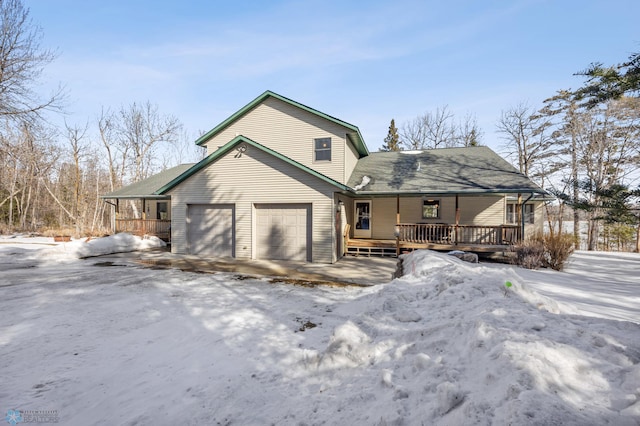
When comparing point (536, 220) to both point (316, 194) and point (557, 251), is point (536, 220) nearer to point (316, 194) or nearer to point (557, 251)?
point (557, 251)

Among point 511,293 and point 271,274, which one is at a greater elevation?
point 511,293

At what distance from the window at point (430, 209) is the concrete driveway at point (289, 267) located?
163 inches

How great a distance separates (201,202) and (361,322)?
1082cm

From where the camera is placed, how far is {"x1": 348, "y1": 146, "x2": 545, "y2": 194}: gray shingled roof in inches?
496

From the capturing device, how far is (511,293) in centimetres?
496

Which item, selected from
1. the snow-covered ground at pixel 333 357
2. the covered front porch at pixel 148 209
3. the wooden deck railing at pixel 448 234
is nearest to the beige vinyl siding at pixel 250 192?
the wooden deck railing at pixel 448 234

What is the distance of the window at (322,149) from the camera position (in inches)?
559

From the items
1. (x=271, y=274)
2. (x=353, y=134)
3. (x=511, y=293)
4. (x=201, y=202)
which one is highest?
(x=353, y=134)

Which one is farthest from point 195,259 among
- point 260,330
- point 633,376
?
point 633,376

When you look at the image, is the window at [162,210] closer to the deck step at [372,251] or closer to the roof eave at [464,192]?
the deck step at [372,251]

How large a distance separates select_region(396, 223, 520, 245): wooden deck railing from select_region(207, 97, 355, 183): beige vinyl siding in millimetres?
3950

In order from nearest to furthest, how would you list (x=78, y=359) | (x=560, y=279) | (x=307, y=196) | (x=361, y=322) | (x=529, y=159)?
(x=78, y=359), (x=361, y=322), (x=560, y=279), (x=307, y=196), (x=529, y=159)

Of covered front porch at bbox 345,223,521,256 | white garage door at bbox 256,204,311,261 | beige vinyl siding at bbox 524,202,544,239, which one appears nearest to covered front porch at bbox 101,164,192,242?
white garage door at bbox 256,204,311,261

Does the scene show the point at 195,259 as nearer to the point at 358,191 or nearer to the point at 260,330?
the point at 358,191
